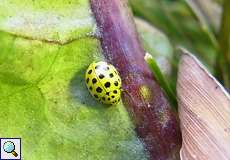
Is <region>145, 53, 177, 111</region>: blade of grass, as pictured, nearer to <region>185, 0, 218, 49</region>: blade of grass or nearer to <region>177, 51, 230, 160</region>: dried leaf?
<region>177, 51, 230, 160</region>: dried leaf

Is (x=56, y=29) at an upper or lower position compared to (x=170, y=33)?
upper

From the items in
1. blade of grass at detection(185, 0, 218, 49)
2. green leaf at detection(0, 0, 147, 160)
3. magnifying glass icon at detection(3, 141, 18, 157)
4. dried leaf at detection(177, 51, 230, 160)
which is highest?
dried leaf at detection(177, 51, 230, 160)

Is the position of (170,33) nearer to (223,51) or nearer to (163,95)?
(223,51)

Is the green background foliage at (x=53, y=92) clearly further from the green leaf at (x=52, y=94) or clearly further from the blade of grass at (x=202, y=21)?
the blade of grass at (x=202, y=21)

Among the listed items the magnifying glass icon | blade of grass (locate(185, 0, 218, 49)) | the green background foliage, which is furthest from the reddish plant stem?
blade of grass (locate(185, 0, 218, 49))

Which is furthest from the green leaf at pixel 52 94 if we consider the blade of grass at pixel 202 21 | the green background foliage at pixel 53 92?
the blade of grass at pixel 202 21

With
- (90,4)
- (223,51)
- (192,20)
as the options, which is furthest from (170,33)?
(90,4)

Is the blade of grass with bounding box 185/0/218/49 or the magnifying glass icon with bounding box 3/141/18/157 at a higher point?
the magnifying glass icon with bounding box 3/141/18/157

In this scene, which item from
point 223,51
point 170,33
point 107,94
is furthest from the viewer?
point 170,33
